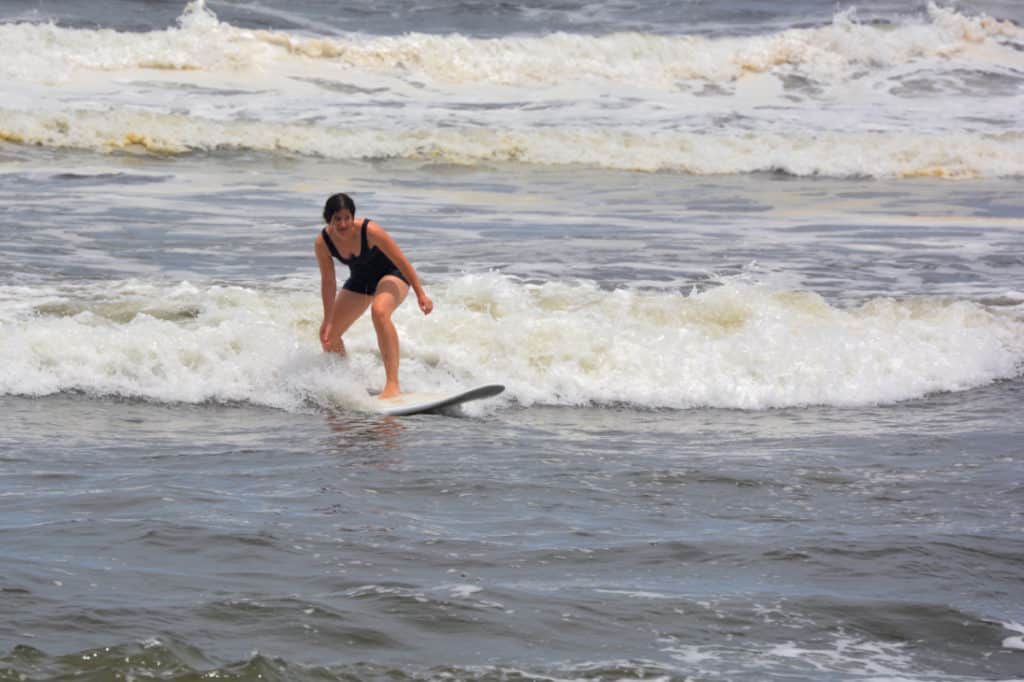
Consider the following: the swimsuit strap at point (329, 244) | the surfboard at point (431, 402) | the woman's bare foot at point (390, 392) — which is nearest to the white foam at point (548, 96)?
the swimsuit strap at point (329, 244)

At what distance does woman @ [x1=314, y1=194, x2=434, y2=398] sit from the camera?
28.8ft

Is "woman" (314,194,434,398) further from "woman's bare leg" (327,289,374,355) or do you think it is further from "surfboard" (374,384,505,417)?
"surfboard" (374,384,505,417)

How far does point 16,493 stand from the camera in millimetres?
6043

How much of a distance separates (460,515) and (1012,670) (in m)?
2.40

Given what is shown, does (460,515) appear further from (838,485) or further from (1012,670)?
(1012,670)

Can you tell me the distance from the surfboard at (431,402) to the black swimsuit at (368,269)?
88cm

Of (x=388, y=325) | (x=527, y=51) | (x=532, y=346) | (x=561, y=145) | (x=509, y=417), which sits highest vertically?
(x=527, y=51)

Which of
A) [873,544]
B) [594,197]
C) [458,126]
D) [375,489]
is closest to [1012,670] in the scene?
[873,544]

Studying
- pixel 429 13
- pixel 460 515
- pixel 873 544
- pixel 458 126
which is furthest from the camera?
pixel 429 13

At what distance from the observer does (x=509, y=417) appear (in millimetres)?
8492

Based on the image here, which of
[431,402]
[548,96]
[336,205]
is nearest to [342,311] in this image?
[336,205]

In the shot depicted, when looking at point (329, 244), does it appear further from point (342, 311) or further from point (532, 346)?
point (532, 346)

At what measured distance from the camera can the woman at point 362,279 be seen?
28.8 ft

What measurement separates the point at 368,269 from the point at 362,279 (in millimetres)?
78
